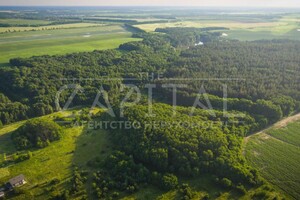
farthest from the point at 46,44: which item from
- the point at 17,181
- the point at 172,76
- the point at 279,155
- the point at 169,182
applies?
the point at 279,155

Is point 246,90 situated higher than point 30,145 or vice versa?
point 246,90

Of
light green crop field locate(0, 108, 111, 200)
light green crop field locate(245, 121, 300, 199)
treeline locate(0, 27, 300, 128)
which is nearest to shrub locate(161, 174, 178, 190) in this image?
light green crop field locate(0, 108, 111, 200)

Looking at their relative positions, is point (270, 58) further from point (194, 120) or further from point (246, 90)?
point (194, 120)

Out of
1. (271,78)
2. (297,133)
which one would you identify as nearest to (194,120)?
(297,133)

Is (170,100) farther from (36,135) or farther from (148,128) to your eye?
(36,135)

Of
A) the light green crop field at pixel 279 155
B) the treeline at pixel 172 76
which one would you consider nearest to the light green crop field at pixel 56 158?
the treeline at pixel 172 76

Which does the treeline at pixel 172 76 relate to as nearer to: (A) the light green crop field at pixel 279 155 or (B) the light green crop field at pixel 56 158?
(A) the light green crop field at pixel 279 155
